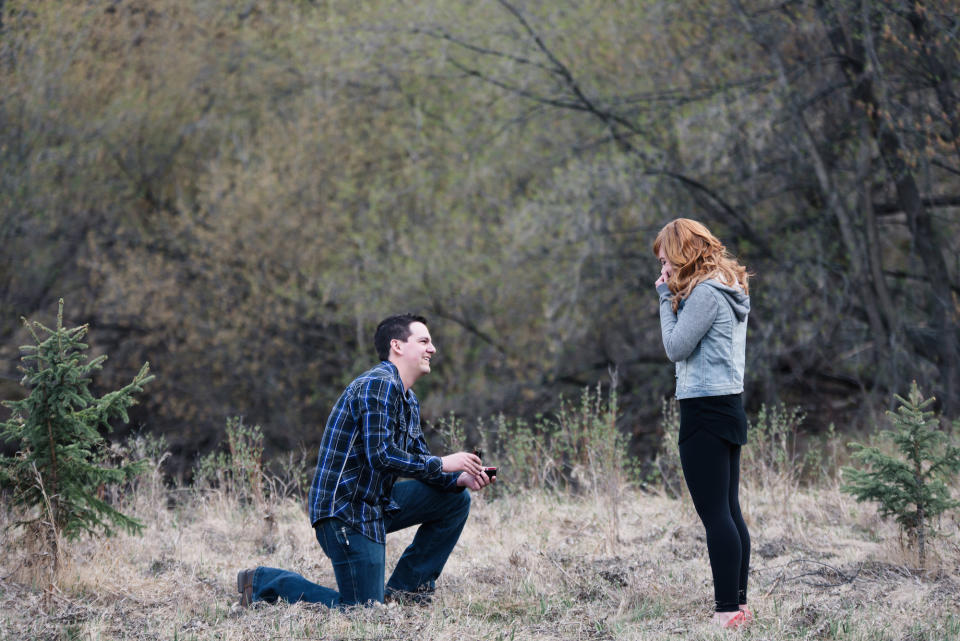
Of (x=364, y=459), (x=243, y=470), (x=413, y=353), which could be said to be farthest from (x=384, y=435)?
(x=243, y=470)

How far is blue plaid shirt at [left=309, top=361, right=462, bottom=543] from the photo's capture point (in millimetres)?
4266

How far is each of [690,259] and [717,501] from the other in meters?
0.95

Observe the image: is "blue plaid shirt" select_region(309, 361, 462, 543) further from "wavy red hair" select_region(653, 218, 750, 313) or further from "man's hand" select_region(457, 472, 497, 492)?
"wavy red hair" select_region(653, 218, 750, 313)

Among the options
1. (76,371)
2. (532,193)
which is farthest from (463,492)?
(532,193)

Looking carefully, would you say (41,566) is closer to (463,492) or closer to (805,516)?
(463,492)

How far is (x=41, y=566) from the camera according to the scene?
15.0ft

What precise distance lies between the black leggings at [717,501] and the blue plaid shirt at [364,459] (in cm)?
108

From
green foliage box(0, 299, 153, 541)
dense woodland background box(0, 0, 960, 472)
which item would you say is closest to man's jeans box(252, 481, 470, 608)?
green foliage box(0, 299, 153, 541)

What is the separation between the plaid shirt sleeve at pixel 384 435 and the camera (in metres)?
4.25

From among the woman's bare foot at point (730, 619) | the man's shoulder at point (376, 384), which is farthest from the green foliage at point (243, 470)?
Result: the woman's bare foot at point (730, 619)

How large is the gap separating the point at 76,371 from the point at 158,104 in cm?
1211

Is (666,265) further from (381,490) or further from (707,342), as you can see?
(381,490)

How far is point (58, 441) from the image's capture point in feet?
15.1

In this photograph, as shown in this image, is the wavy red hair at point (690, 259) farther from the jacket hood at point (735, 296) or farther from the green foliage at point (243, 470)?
the green foliage at point (243, 470)
